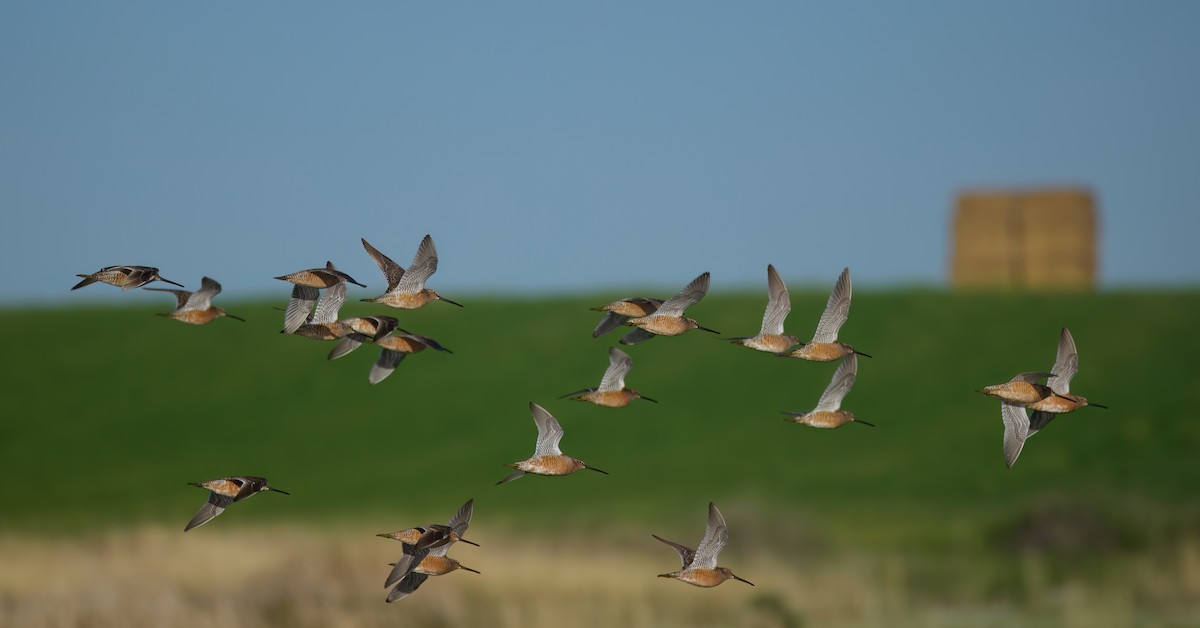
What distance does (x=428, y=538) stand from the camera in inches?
412

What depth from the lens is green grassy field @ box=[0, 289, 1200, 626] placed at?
29109 mm

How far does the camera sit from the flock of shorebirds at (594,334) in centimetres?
1057

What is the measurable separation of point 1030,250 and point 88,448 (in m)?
68.2

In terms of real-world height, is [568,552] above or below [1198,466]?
above

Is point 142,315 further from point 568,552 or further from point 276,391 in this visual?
point 568,552

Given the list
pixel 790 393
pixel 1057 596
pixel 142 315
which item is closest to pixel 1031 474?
pixel 790 393

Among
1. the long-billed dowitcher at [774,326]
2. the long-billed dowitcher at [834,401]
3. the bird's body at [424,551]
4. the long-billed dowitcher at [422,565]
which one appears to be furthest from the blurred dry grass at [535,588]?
the long-billed dowitcher at [774,326]

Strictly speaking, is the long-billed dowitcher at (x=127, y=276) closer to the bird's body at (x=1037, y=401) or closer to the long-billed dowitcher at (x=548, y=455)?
the long-billed dowitcher at (x=548, y=455)

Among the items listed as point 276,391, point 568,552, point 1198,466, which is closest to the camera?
point 568,552

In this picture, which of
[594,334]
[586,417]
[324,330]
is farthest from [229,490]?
[586,417]

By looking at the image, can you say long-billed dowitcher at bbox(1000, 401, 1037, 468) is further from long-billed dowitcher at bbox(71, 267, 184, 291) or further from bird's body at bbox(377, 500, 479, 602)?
long-billed dowitcher at bbox(71, 267, 184, 291)

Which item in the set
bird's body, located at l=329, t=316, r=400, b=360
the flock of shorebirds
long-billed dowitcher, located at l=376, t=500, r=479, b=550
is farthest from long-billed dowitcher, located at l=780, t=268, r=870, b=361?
bird's body, located at l=329, t=316, r=400, b=360

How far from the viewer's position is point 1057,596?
3017 cm

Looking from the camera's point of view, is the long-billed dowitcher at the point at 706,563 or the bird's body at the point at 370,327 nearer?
the bird's body at the point at 370,327
